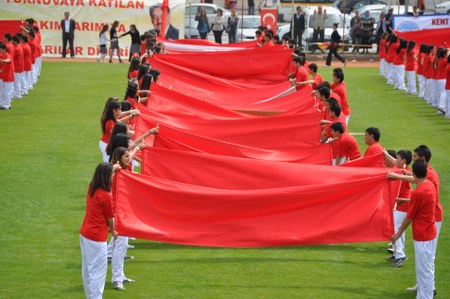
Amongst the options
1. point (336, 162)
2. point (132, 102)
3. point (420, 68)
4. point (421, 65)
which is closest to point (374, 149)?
point (336, 162)

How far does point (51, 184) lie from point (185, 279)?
24.4 feet

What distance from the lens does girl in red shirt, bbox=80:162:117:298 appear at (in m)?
13.0

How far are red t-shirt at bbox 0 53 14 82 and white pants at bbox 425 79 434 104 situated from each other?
14.3m

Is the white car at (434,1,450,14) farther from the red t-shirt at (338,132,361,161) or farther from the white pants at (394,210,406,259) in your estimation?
the white pants at (394,210,406,259)

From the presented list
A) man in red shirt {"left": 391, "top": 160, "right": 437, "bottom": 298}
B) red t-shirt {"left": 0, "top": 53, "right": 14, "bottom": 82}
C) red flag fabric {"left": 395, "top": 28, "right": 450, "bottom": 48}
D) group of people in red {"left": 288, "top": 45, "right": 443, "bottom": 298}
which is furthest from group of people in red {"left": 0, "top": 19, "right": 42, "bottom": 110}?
man in red shirt {"left": 391, "top": 160, "right": 437, "bottom": 298}

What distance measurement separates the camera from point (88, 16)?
48.1 m

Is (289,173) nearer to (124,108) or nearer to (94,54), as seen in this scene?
(124,108)

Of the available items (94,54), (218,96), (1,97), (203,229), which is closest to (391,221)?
(203,229)

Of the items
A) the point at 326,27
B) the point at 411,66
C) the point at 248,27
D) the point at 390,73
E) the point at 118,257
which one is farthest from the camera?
the point at 248,27

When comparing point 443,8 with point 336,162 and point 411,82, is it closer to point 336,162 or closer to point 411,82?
point 411,82

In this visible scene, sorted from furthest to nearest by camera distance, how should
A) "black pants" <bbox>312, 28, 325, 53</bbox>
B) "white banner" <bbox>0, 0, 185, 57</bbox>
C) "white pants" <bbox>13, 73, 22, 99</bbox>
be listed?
"black pants" <bbox>312, 28, 325, 53</bbox>
"white banner" <bbox>0, 0, 185, 57</bbox>
"white pants" <bbox>13, 73, 22, 99</bbox>

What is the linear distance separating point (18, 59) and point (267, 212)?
20394 mm

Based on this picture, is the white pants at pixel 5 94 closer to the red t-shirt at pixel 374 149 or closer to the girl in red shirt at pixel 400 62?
the girl in red shirt at pixel 400 62

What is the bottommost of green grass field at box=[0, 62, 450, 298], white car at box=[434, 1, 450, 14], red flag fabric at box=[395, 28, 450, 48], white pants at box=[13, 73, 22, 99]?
green grass field at box=[0, 62, 450, 298]
